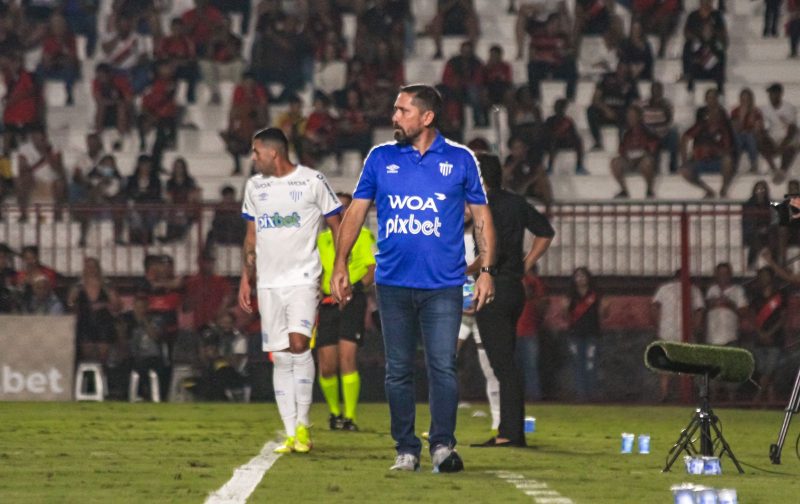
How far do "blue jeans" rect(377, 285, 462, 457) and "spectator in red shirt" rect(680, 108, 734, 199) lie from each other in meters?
13.6

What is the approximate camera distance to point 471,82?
24.2 m

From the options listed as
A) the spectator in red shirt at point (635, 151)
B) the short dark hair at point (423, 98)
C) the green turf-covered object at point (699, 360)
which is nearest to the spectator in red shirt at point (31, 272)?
the spectator in red shirt at point (635, 151)

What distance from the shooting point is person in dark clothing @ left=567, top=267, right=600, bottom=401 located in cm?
1923

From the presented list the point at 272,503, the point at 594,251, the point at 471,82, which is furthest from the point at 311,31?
the point at 272,503

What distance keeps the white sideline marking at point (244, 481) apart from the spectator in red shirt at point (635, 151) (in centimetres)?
1226

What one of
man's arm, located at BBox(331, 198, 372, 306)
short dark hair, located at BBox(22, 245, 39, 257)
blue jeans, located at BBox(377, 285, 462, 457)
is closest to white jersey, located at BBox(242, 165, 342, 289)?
man's arm, located at BBox(331, 198, 372, 306)

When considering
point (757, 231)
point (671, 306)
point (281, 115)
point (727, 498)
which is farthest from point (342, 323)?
point (281, 115)

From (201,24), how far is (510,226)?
47.3ft

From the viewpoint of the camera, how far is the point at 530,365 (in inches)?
756

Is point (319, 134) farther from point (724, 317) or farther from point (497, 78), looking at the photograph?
point (724, 317)

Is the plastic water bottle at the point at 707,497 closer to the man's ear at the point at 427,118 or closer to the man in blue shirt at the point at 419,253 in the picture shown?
the man in blue shirt at the point at 419,253

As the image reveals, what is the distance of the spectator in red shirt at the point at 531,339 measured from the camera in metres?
19.1

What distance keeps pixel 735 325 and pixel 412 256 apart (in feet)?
33.3

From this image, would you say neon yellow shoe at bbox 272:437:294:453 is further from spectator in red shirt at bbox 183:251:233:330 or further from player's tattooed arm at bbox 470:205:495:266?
spectator in red shirt at bbox 183:251:233:330
